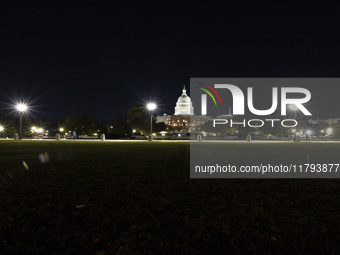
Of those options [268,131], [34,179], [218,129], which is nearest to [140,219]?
[34,179]

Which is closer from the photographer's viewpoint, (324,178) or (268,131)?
(324,178)

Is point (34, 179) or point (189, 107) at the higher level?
point (189, 107)

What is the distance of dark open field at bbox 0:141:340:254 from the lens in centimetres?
362

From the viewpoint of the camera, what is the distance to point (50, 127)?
371 feet

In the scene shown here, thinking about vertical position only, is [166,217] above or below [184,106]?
below

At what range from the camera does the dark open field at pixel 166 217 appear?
3621 millimetres

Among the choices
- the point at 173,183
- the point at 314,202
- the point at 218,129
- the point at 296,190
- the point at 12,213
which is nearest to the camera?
the point at 12,213

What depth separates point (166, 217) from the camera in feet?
15.3

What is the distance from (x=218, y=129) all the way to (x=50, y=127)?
74182 millimetres

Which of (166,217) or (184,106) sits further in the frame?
(184,106)

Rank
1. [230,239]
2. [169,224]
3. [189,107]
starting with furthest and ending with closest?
1. [189,107]
2. [169,224]
3. [230,239]

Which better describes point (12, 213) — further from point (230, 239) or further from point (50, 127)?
point (50, 127)

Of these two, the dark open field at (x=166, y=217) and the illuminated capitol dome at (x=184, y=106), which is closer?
the dark open field at (x=166, y=217)

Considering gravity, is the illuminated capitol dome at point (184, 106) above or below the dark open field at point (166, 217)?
above
